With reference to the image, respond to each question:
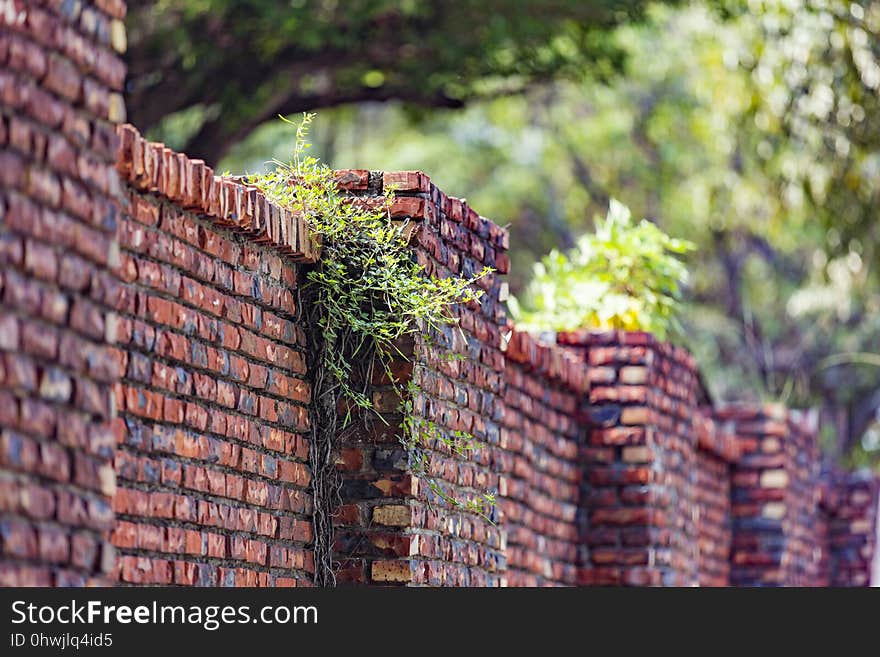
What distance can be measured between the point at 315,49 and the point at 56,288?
10.7 m

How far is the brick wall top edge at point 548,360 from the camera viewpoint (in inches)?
256

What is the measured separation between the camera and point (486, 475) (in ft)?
19.0

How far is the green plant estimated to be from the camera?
7840 mm

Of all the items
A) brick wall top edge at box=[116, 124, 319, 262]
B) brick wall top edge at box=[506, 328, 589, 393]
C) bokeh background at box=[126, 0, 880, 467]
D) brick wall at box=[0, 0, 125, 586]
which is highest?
bokeh background at box=[126, 0, 880, 467]

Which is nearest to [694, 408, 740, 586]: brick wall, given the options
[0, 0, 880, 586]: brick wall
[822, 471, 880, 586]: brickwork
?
[0, 0, 880, 586]: brick wall

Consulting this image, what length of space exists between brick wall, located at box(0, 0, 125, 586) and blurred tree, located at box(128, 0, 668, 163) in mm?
9600

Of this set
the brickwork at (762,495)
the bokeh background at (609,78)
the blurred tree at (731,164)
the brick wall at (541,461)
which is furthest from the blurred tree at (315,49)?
the brick wall at (541,461)

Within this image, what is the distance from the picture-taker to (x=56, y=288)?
3047 mm

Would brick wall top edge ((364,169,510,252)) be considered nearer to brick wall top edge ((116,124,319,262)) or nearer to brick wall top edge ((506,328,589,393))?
brick wall top edge ((116,124,319,262))

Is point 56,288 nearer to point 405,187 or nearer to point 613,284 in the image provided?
point 405,187

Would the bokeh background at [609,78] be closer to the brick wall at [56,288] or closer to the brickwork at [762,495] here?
the brickwork at [762,495]

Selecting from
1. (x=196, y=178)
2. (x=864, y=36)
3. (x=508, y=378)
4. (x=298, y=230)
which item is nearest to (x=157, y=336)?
(x=196, y=178)

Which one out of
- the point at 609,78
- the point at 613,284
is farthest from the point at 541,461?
the point at 609,78

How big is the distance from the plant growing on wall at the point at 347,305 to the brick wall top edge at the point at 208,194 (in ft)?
0.36
